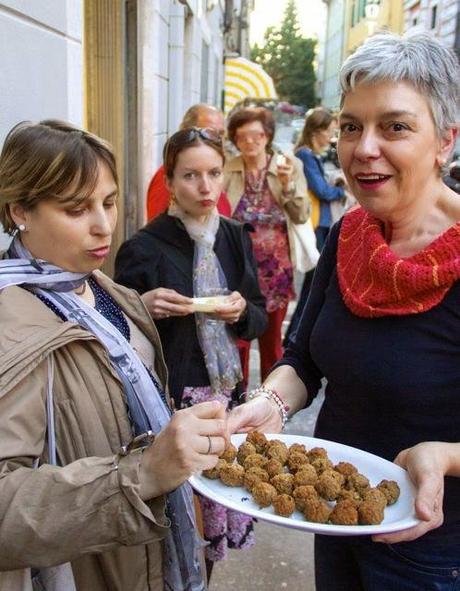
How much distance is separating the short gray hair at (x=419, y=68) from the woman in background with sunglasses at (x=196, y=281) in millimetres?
1382

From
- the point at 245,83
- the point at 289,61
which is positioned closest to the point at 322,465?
the point at 245,83

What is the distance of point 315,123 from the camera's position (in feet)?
20.8

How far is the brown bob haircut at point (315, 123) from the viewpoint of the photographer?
633 cm

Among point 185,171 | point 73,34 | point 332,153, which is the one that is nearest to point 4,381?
point 185,171

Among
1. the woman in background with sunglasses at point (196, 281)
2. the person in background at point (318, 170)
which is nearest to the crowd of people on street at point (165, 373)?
the woman in background with sunglasses at point (196, 281)

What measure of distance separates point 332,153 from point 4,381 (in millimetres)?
5988

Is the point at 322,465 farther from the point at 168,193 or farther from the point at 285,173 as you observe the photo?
the point at 285,173

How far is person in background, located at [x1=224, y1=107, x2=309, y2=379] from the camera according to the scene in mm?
4445

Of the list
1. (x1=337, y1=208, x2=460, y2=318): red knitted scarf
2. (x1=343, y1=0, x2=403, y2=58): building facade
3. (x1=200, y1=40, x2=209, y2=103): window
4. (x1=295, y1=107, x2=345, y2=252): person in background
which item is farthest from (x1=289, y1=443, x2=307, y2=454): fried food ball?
(x1=343, y1=0, x2=403, y2=58): building facade

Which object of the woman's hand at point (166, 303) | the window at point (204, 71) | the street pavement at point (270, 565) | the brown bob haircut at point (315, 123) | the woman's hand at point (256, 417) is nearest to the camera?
the woman's hand at point (256, 417)

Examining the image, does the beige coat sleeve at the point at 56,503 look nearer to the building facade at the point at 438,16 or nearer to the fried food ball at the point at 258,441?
the fried food ball at the point at 258,441

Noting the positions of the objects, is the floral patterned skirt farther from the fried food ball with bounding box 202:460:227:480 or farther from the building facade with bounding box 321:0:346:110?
the building facade with bounding box 321:0:346:110

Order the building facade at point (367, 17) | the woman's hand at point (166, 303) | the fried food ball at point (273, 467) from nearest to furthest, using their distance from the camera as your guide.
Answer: the fried food ball at point (273, 467) < the woman's hand at point (166, 303) < the building facade at point (367, 17)

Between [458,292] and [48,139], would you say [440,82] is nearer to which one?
[458,292]
